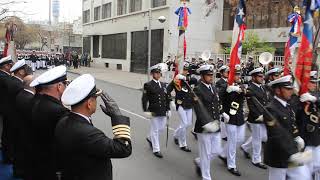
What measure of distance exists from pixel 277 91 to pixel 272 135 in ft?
2.08

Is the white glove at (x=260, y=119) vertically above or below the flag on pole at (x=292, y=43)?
below

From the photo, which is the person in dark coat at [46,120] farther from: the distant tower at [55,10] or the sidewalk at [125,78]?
the distant tower at [55,10]

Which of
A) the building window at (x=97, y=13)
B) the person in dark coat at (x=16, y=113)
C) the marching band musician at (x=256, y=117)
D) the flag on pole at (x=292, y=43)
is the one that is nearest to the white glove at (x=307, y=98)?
the marching band musician at (x=256, y=117)

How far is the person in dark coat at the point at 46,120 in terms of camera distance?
13.8ft

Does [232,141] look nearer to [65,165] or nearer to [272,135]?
[272,135]

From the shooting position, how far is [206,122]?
22.9ft

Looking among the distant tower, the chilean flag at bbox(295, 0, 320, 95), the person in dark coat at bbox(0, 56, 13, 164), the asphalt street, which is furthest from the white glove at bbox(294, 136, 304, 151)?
the distant tower

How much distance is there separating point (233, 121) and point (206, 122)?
1.20m

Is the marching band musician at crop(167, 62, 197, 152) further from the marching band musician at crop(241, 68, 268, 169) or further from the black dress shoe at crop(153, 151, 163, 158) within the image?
the marching band musician at crop(241, 68, 268, 169)

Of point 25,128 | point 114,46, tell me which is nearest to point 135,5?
point 114,46

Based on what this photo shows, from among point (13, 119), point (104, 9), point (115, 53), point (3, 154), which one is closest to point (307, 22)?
point (13, 119)

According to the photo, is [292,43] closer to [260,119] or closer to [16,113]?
[260,119]

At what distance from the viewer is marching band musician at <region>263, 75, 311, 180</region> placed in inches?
207

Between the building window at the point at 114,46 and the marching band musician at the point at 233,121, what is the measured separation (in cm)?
3392
